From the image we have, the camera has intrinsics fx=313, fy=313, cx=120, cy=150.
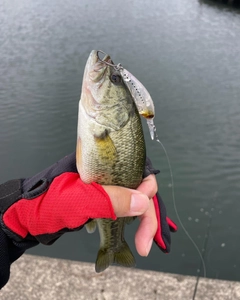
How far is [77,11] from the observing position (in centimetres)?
1958

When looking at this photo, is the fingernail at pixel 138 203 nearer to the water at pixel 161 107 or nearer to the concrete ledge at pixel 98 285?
the concrete ledge at pixel 98 285

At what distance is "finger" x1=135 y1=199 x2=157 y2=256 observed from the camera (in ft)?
6.71

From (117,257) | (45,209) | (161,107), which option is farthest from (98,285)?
(161,107)

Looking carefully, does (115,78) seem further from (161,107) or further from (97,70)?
(161,107)

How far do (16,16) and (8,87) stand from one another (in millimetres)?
9482

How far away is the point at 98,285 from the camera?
3148mm

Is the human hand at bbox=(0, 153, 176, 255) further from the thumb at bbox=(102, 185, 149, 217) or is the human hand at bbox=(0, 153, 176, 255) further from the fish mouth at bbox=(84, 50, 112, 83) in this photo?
the fish mouth at bbox=(84, 50, 112, 83)

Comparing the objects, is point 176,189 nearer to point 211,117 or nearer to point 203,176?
point 203,176

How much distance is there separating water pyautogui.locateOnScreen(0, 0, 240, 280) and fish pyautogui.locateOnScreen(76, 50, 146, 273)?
3477 mm

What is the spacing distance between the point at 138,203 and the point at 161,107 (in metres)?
7.58

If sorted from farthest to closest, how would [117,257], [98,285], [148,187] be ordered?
[98,285] < [117,257] < [148,187]

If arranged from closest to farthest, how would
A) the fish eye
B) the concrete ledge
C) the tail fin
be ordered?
the fish eye → the tail fin → the concrete ledge

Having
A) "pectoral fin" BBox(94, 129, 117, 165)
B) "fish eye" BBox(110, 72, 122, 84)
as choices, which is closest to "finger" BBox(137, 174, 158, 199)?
"pectoral fin" BBox(94, 129, 117, 165)

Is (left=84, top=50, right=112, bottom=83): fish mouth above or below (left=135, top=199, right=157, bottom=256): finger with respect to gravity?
above
